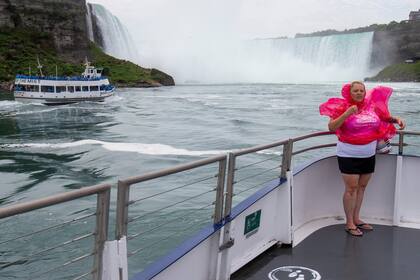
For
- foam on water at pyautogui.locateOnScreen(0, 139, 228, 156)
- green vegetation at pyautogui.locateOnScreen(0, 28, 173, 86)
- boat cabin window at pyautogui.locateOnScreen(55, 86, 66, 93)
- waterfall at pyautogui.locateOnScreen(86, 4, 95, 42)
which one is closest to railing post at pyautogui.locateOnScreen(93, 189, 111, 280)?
foam on water at pyautogui.locateOnScreen(0, 139, 228, 156)

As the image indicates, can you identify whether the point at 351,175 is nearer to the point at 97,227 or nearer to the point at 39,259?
the point at 97,227

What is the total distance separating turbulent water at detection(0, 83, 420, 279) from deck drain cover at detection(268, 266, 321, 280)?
1.01 m

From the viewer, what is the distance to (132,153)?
19.2m

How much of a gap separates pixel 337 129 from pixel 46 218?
7.56 metres

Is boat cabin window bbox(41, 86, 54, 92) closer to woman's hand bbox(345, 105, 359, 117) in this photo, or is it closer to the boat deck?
the boat deck

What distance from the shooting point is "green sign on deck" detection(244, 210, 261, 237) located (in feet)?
13.5

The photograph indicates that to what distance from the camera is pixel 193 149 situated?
20609mm

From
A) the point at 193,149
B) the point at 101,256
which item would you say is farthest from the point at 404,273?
the point at 193,149

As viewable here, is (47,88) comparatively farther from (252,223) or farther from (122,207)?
(122,207)

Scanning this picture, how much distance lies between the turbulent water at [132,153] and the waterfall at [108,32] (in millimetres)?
46208

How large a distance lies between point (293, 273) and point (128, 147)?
17045 mm

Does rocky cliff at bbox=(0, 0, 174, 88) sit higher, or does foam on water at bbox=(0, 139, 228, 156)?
rocky cliff at bbox=(0, 0, 174, 88)

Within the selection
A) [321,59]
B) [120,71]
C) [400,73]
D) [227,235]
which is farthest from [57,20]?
[227,235]

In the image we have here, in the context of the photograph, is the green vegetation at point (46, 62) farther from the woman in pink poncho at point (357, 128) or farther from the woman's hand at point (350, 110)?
the woman's hand at point (350, 110)
